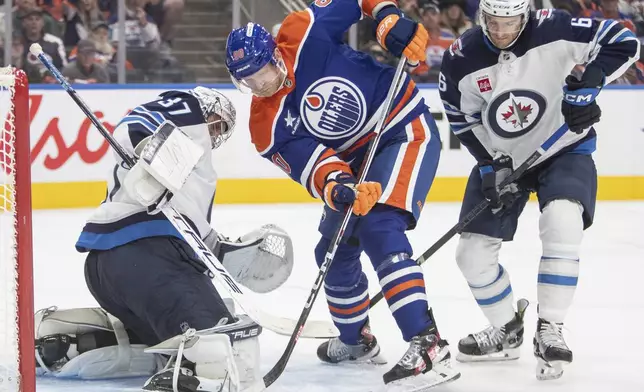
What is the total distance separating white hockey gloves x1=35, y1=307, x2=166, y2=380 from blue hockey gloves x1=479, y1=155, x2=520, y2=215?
3.28 ft

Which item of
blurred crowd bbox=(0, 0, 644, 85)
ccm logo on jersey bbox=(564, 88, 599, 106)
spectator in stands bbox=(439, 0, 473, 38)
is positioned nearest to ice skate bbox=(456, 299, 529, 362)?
ccm logo on jersey bbox=(564, 88, 599, 106)

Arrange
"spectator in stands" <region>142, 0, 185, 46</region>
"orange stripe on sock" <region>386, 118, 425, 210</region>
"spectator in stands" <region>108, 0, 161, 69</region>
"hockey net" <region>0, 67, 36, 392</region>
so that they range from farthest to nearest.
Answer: "spectator in stands" <region>142, 0, 185, 46</region>, "spectator in stands" <region>108, 0, 161, 69</region>, "orange stripe on sock" <region>386, 118, 425, 210</region>, "hockey net" <region>0, 67, 36, 392</region>

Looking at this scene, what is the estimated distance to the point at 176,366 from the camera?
8.21 feet

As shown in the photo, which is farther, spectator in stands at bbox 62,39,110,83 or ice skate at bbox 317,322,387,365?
spectator in stands at bbox 62,39,110,83

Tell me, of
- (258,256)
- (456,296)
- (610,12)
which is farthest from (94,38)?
(258,256)

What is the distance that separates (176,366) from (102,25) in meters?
3.88

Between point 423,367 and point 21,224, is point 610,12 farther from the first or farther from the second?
point 21,224

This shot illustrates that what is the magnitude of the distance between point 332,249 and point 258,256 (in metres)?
0.36

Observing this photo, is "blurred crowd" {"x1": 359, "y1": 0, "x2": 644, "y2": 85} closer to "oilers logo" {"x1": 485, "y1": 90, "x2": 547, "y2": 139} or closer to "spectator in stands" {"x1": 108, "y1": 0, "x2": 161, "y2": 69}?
"spectator in stands" {"x1": 108, "y1": 0, "x2": 161, "y2": 69}

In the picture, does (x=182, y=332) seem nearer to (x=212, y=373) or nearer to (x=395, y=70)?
(x=212, y=373)

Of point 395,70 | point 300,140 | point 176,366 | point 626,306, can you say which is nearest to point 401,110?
point 395,70

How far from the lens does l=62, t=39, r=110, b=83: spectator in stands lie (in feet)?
19.4

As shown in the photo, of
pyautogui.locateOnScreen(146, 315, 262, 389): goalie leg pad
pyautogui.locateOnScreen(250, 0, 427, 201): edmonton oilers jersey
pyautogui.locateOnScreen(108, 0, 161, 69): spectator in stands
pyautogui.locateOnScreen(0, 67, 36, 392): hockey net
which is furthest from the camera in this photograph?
pyautogui.locateOnScreen(108, 0, 161, 69): spectator in stands

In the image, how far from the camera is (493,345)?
307cm
